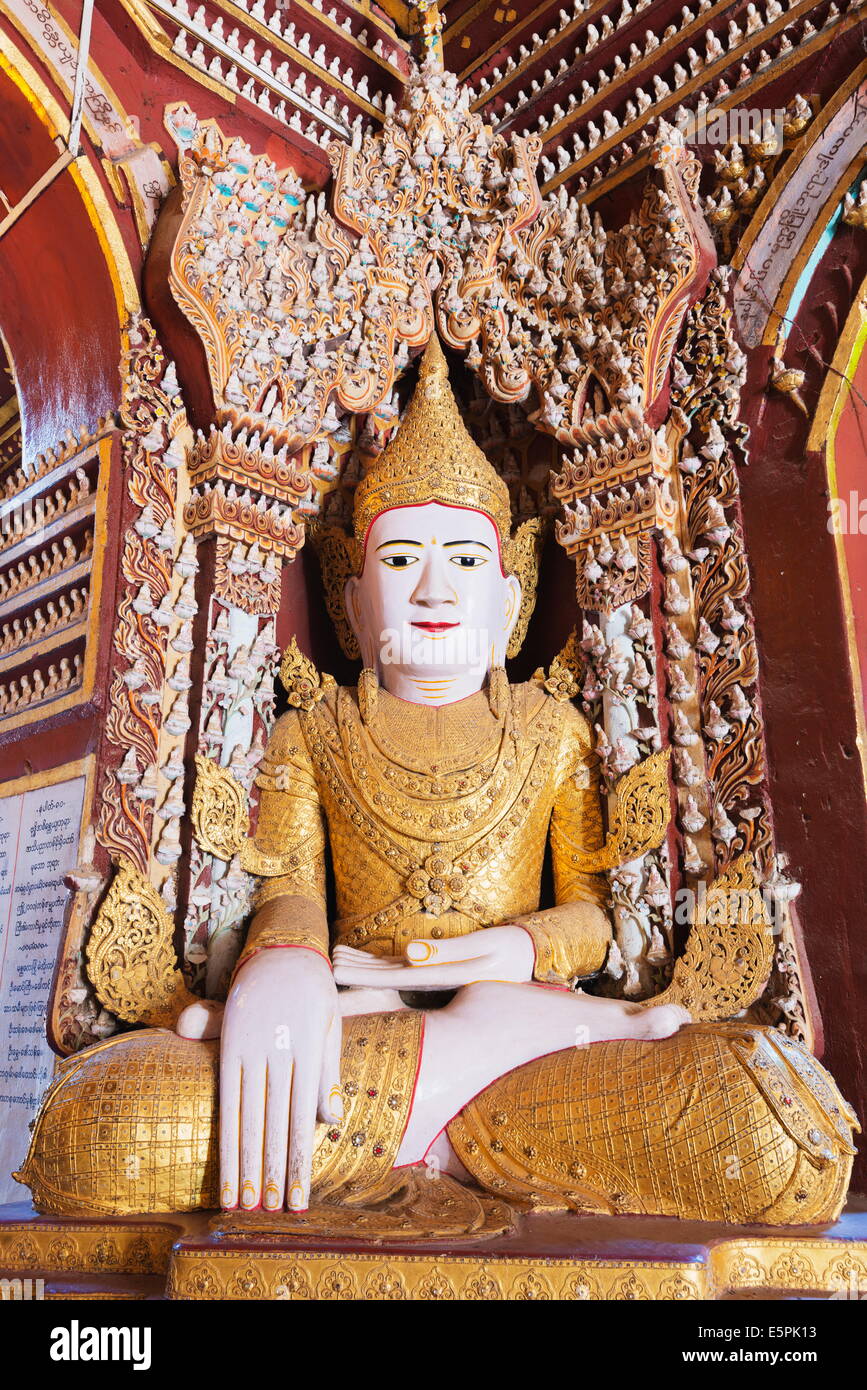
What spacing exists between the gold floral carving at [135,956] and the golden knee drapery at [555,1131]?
26cm

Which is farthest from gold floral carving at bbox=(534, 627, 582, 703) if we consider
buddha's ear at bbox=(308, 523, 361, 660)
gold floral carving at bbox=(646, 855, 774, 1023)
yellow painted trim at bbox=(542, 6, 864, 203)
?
yellow painted trim at bbox=(542, 6, 864, 203)

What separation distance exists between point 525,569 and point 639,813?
48.2 inches

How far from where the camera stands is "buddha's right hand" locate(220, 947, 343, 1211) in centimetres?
257

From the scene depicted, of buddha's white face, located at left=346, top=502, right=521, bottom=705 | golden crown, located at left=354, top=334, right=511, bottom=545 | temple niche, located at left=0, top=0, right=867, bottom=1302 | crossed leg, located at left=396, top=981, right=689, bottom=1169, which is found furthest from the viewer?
golden crown, located at left=354, top=334, right=511, bottom=545

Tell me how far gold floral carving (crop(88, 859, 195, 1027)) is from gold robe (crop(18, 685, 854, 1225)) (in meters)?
0.25

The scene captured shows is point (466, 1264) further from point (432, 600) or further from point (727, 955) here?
point (432, 600)

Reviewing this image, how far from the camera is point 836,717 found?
11.0 feet

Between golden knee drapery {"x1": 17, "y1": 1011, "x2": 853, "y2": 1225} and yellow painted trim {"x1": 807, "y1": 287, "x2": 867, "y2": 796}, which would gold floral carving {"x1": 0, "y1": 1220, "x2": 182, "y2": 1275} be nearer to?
golden knee drapery {"x1": 17, "y1": 1011, "x2": 853, "y2": 1225}

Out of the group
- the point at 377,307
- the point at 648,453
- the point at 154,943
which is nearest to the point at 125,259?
the point at 377,307

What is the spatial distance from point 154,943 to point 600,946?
136 centimetres

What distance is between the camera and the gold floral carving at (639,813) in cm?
344

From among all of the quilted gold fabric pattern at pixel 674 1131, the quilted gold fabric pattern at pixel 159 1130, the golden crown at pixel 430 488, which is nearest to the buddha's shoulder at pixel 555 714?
the golden crown at pixel 430 488

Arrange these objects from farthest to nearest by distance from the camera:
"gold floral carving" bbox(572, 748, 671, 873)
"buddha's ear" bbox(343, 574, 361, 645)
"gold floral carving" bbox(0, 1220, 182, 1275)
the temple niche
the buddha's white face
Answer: "buddha's ear" bbox(343, 574, 361, 645) < the buddha's white face < "gold floral carving" bbox(572, 748, 671, 873) < the temple niche < "gold floral carving" bbox(0, 1220, 182, 1275)

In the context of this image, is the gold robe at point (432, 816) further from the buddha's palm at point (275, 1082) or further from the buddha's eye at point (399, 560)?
the buddha's palm at point (275, 1082)
